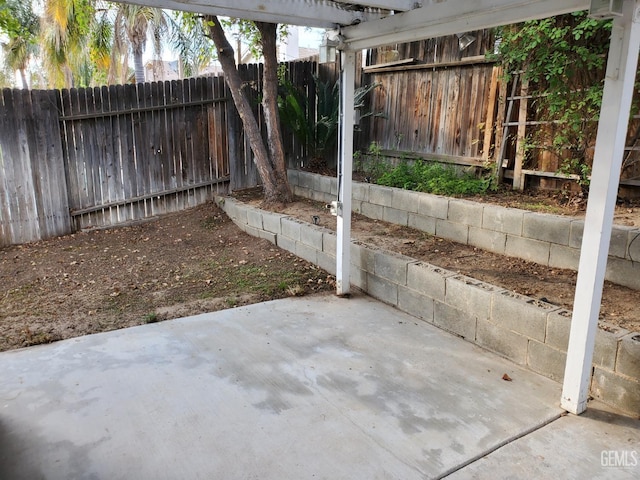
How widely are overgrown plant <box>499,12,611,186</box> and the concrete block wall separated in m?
1.13

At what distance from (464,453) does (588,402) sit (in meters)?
0.93

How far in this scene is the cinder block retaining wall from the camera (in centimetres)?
258

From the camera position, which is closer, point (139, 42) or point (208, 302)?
point (208, 302)

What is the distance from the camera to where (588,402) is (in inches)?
106

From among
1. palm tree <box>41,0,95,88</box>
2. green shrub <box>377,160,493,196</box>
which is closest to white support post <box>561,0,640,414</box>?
green shrub <box>377,160,493,196</box>

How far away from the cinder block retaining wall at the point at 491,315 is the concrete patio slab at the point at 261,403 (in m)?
0.13

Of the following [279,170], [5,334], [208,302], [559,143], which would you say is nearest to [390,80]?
[279,170]

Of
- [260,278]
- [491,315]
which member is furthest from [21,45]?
[491,315]

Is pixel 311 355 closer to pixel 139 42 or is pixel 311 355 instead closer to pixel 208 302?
pixel 208 302

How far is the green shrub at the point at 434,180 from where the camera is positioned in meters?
5.57

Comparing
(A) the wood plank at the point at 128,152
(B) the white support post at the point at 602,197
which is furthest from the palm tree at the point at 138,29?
(B) the white support post at the point at 602,197

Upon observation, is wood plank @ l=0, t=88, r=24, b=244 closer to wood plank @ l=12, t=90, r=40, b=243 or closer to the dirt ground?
wood plank @ l=12, t=90, r=40, b=243

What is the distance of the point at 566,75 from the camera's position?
491 centimetres

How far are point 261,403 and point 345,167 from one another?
2.18m
